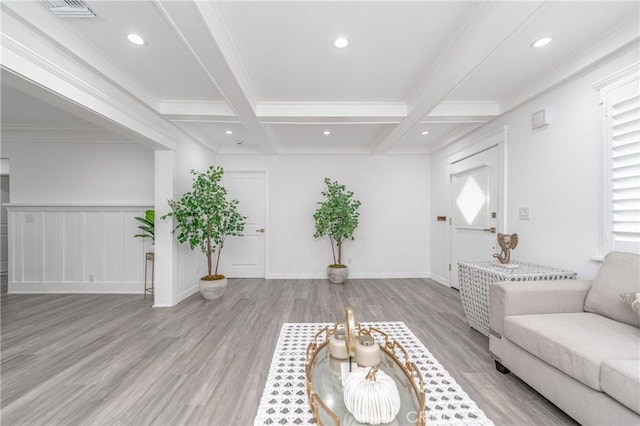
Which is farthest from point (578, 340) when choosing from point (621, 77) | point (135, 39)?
point (135, 39)

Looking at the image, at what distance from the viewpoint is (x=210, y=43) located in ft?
5.94

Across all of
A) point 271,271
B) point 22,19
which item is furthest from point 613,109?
point 271,271

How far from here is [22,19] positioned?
1.61m

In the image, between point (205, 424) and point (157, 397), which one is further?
point (157, 397)

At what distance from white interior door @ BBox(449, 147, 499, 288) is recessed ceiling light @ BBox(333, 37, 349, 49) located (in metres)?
2.45

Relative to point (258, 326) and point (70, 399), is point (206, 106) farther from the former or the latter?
point (70, 399)

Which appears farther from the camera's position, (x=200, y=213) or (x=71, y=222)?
(x=71, y=222)

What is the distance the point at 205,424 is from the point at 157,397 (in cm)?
49

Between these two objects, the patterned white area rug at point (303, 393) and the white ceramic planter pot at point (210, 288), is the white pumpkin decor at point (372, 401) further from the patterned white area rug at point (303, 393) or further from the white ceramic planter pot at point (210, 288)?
the white ceramic planter pot at point (210, 288)

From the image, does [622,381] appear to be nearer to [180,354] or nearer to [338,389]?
[338,389]

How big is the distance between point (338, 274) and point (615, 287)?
3.35m

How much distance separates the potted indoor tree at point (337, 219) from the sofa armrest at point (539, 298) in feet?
9.16

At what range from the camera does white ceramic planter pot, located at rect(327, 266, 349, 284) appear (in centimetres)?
456

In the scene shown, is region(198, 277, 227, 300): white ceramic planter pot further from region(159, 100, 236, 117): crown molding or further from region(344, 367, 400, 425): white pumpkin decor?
region(344, 367, 400, 425): white pumpkin decor
